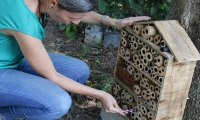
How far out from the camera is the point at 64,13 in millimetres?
1723

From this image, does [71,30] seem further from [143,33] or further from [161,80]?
[161,80]

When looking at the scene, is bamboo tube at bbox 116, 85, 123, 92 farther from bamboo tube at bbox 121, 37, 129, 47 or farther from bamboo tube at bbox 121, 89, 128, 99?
bamboo tube at bbox 121, 37, 129, 47

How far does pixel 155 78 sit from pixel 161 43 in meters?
0.20

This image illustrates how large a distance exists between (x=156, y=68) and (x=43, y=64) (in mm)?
624

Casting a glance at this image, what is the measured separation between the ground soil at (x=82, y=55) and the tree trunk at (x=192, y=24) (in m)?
0.78

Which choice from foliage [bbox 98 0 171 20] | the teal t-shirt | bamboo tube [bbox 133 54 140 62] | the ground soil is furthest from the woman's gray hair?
the ground soil

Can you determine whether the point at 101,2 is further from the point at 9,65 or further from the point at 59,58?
the point at 9,65

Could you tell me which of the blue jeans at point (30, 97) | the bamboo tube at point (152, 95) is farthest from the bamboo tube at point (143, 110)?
the blue jeans at point (30, 97)

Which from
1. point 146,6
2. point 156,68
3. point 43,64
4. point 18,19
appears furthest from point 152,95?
point 146,6

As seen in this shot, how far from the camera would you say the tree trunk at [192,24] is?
1.90 meters

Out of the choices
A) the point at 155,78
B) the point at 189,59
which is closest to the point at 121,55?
the point at 155,78

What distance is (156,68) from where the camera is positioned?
1782 millimetres

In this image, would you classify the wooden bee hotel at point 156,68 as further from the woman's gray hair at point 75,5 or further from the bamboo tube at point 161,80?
the woman's gray hair at point 75,5

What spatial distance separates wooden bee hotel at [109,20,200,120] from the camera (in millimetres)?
1704
